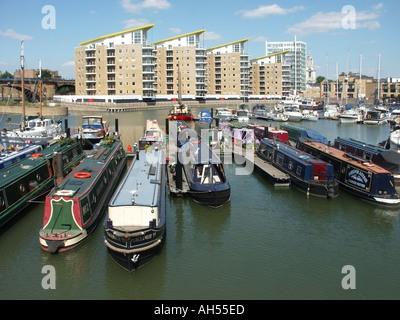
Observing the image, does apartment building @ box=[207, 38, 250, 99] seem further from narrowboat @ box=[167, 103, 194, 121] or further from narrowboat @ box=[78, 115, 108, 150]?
narrowboat @ box=[78, 115, 108, 150]

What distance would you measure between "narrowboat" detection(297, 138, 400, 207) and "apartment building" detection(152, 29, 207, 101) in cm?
10332

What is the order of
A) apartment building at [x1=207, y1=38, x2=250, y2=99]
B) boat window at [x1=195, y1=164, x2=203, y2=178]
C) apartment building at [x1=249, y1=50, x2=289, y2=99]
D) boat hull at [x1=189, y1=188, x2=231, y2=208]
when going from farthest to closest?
apartment building at [x1=249, y1=50, x2=289, y2=99], apartment building at [x1=207, y1=38, x2=250, y2=99], boat window at [x1=195, y1=164, x2=203, y2=178], boat hull at [x1=189, y1=188, x2=231, y2=208]

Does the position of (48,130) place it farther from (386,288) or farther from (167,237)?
(386,288)

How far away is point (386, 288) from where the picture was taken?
600 inches

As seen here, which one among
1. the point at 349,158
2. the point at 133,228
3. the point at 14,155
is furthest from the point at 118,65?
the point at 133,228

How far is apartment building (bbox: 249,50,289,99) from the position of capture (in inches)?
6309

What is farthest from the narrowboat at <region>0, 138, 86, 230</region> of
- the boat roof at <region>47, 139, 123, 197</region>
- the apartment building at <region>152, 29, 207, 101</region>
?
the apartment building at <region>152, 29, 207, 101</region>

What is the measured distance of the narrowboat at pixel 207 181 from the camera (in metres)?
23.0

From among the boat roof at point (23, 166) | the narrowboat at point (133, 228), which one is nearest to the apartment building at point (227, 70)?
the boat roof at point (23, 166)

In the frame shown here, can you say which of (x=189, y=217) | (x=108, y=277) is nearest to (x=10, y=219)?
(x=108, y=277)

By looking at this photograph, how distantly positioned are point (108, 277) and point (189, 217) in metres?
7.53

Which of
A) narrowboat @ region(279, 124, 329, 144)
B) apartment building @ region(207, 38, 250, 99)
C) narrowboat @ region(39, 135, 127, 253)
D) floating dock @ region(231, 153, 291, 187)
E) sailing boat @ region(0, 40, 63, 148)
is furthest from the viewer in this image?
apartment building @ region(207, 38, 250, 99)

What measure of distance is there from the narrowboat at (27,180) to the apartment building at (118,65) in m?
86.5

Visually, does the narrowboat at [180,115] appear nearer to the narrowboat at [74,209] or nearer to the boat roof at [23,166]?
the boat roof at [23,166]
